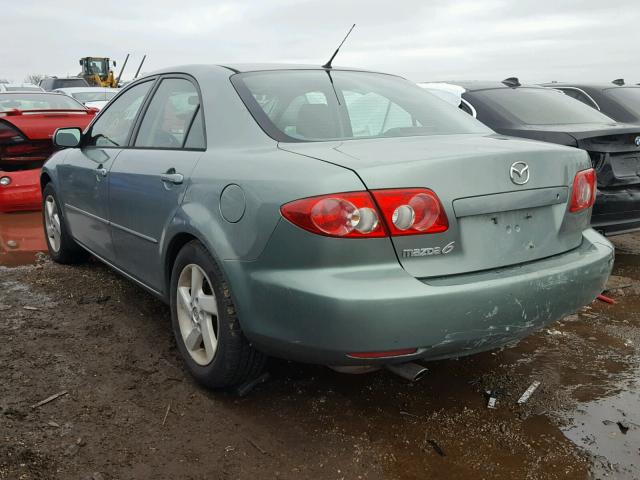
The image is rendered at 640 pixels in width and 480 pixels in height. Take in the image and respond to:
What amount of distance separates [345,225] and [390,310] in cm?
33

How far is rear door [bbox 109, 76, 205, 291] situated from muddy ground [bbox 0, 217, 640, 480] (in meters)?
0.51

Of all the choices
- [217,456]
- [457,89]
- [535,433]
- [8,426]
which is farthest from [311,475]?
[457,89]

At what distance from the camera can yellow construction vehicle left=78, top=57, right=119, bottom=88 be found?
30844 mm

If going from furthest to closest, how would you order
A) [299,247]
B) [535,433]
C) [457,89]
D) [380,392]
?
[457,89] → [380,392] → [535,433] → [299,247]

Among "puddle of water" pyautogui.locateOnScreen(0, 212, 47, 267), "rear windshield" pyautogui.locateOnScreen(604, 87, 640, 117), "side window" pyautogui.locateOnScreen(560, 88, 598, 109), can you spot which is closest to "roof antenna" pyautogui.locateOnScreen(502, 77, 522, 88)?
"side window" pyautogui.locateOnScreen(560, 88, 598, 109)

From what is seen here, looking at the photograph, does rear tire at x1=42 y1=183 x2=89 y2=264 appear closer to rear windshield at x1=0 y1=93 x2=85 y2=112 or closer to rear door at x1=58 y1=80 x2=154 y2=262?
rear door at x1=58 y1=80 x2=154 y2=262

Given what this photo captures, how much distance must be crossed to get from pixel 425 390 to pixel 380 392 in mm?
213

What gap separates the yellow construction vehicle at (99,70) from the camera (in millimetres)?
30844

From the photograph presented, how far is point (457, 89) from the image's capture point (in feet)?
19.0

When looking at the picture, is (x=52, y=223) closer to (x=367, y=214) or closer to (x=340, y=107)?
(x=340, y=107)

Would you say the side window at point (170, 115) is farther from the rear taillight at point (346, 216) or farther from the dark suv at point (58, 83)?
the dark suv at point (58, 83)

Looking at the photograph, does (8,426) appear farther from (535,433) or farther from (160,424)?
(535,433)

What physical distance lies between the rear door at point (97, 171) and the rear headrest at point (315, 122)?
1257 millimetres

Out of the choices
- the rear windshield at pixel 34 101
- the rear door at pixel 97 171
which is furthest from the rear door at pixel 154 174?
the rear windshield at pixel 34 101
